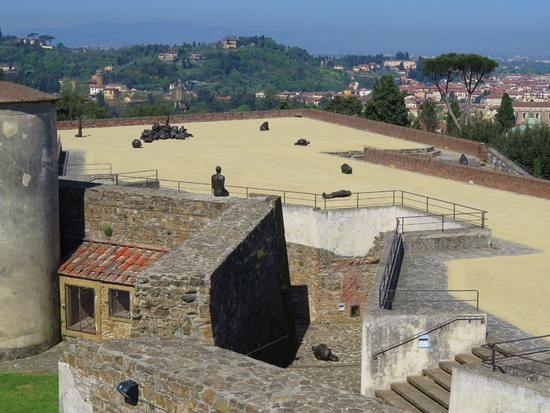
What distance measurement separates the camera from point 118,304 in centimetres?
1950

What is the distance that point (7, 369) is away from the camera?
18688mm

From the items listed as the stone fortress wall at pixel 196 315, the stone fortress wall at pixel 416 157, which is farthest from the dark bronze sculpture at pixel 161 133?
the stone fortress wall at pixel 196 315

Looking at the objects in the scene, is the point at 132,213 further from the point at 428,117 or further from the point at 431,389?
the point at 428,117

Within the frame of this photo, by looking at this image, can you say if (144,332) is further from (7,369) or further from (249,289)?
(7,369)

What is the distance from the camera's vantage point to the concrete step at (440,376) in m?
13.2

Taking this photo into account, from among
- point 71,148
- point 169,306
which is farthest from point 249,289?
point 71,148

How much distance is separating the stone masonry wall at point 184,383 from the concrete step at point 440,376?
350 cm

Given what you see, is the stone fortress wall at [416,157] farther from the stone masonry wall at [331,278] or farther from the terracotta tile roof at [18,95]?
the terracotta tile roof at [18,95]

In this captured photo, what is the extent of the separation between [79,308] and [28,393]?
10.3ft

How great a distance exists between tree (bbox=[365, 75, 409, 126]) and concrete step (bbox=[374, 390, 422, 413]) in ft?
135

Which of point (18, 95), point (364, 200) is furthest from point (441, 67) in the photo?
point (18, 95)

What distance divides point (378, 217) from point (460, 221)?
7.48ft

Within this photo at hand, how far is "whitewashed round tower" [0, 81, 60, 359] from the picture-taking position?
18.6 metres

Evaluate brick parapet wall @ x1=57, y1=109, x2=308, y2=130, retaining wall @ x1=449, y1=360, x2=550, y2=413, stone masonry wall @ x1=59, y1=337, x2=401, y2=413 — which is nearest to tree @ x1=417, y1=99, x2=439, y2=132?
brick parapet wall @ x1=57, y1=109, x2=308, y2=130
